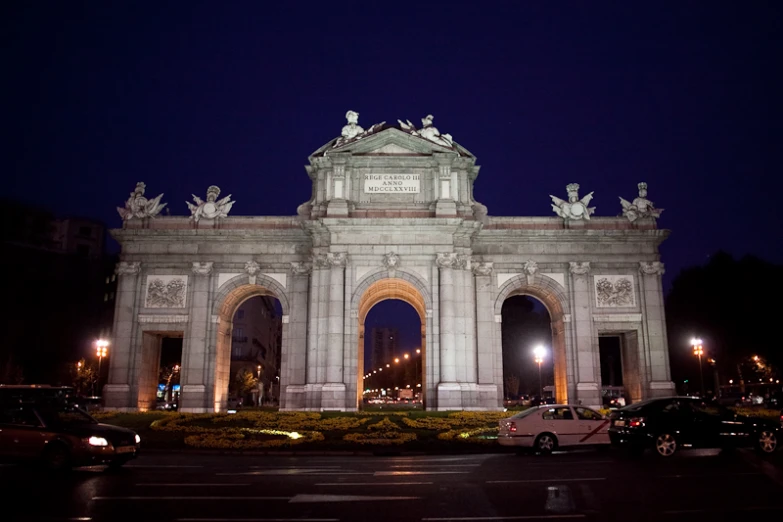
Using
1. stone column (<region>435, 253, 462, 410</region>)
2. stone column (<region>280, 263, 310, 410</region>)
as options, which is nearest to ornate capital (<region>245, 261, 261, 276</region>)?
stone column (<region>280, 263, 310, 410</region>)

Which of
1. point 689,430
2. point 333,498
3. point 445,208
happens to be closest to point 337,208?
point 445,208

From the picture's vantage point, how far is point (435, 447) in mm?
25438

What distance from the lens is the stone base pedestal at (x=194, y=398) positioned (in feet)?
132

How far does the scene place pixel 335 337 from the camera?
127ft

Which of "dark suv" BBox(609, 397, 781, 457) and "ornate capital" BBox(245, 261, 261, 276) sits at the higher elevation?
"ornate capital" BBox(245, 261, 261, 276)

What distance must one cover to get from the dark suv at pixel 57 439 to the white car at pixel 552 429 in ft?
41.6

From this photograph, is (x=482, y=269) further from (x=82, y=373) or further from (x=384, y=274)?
(x=82, y=373)

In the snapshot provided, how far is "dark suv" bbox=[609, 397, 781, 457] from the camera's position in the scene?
20.1 m

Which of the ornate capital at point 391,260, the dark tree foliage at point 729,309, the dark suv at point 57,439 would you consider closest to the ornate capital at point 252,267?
the ornate capital at point 391,260

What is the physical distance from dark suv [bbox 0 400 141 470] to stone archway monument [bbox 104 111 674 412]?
2078cm

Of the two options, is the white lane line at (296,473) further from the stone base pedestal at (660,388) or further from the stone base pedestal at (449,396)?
the stone base pedestal at (660,388)

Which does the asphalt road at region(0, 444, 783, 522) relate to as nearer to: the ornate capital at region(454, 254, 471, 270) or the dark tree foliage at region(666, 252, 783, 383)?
the ornate capital at region(454, 254, 471, 270)

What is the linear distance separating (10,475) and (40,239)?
82.6 meters


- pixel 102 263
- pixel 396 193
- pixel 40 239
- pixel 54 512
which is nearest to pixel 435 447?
pixel 54 512
